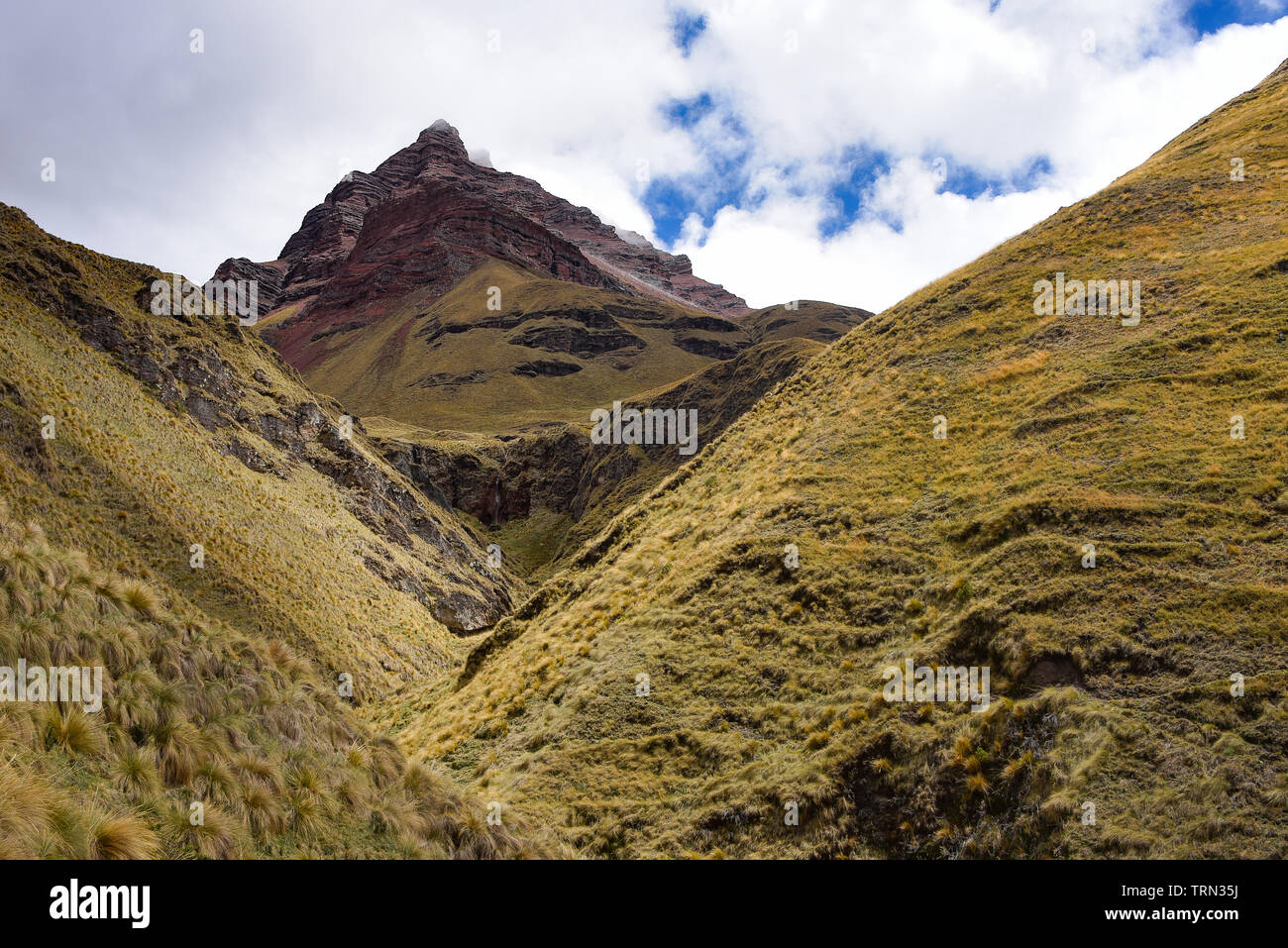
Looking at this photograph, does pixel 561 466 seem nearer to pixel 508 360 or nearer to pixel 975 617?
pixel 508 360

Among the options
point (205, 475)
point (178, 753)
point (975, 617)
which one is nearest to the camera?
point (178, 753)

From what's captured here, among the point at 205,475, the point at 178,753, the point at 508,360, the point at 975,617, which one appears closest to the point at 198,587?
the point at 205,475

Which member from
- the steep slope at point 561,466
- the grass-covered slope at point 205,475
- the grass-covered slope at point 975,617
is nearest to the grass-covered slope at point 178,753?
the grass-covered slope at point 975,617

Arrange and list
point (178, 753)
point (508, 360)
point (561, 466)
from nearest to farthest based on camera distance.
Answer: point (178, 753) → point (561, 466) → point (508, 360)

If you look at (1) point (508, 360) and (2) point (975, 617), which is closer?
(2) point (975, 617)

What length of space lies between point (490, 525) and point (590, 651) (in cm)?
6719

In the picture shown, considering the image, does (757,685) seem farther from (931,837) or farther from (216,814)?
(216,814)

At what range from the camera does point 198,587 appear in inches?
1058

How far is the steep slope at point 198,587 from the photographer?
7.28 m

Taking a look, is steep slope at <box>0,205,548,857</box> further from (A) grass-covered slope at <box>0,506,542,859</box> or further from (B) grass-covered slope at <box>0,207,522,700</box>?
(B) grass-covered slope at <box>0,207,522,700</box>

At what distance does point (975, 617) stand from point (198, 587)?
28.1m

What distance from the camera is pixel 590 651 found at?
20656 mm

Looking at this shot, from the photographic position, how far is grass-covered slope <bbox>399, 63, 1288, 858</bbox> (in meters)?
11.0
